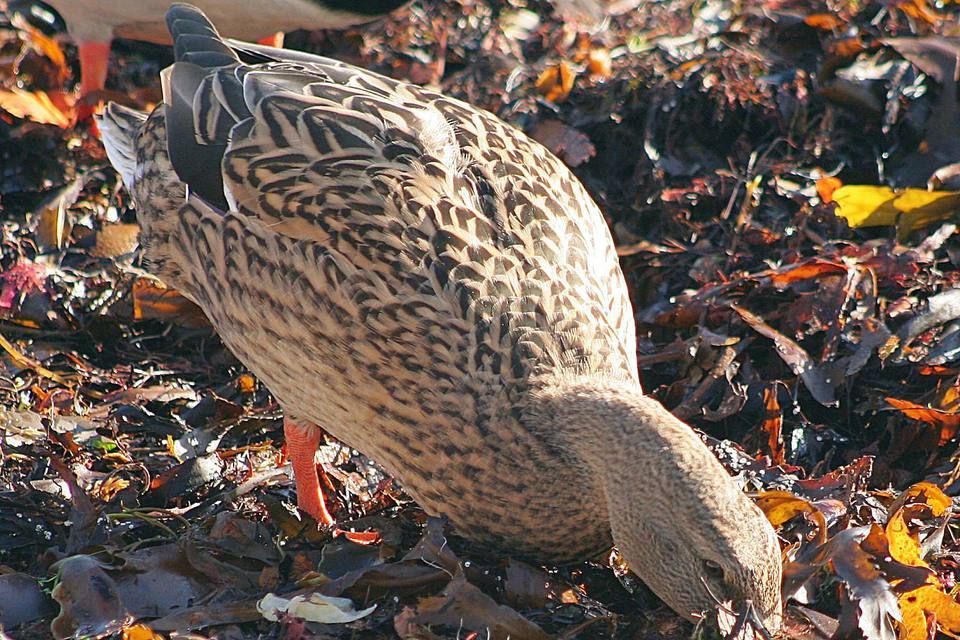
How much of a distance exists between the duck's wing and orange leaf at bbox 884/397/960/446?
1.06m

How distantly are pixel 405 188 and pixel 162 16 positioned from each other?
125 inches

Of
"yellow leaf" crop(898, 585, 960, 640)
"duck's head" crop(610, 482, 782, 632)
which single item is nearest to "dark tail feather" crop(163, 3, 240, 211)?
"duck's head" crop(610, 482, 782, 632)

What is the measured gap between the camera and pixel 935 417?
14.8 feet

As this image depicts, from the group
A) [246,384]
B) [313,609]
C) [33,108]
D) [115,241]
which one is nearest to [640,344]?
[246,384]

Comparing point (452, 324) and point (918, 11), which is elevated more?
point (918, 11)

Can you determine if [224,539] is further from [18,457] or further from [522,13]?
[522,13]

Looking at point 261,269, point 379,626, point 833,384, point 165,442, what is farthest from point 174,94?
point 833,384

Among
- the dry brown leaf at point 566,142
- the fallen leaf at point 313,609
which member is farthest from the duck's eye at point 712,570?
the dry brown leaf at point 566,142

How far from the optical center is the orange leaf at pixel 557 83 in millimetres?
6395

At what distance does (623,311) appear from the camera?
164 inches

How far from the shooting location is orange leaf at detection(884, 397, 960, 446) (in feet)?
14.7

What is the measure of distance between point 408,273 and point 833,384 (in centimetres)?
174

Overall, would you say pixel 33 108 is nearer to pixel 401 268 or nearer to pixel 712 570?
pixel 401 268

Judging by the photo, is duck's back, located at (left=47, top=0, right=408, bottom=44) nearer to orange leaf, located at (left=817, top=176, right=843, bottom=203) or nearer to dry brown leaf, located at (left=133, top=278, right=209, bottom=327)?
dry brown leaf, located at (left=133, top=278, right=209, bottom=327)
